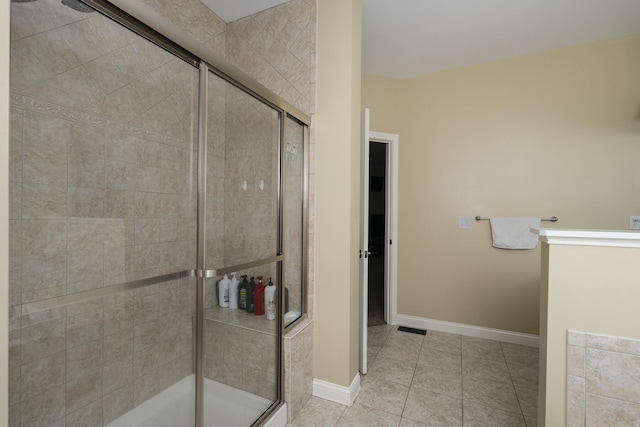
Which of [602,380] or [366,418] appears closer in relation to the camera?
[602,380]

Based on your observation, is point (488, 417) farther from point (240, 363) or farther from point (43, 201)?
point (43, 201)

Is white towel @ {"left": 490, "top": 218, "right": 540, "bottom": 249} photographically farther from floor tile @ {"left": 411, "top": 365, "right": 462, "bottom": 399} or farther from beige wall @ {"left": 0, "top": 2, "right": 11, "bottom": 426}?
beige wall @ {"left": 0, "top": 2, "right": 11, "bottom": 426}

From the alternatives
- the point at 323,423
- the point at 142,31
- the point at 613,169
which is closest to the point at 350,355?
the point at 323,423

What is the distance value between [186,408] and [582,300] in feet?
5.63

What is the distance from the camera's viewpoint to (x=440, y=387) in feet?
6.59

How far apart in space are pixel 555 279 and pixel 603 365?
1.19 feet

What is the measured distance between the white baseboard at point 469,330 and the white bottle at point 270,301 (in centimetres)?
200

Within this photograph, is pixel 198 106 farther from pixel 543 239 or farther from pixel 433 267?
pixel 433 267

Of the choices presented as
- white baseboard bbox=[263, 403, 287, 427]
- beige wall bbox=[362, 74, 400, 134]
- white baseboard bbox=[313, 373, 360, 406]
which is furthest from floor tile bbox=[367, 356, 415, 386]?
beige wall bbox=[362, 74, 400, 134]

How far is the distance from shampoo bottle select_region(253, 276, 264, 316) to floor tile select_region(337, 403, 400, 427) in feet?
2.64

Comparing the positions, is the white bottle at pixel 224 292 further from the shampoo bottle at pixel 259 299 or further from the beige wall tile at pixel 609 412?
the beige wall tile at pixel 609 412

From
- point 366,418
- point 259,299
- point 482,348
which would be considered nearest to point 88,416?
point 259,299

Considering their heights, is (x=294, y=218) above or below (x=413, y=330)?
above

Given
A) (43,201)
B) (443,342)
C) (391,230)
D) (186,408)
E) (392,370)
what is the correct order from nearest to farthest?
(43,201), (186,408), (392,370), (443,342), (391,230)
